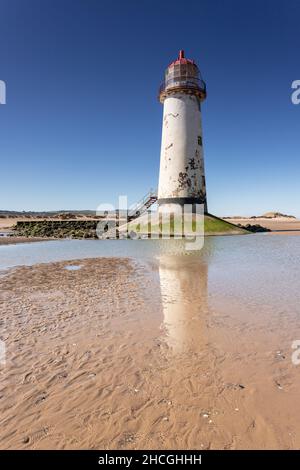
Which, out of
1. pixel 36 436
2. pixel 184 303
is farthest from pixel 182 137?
pixel 36 436

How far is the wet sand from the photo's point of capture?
3.25 m

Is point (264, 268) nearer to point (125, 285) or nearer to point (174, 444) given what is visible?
point (125, 285)

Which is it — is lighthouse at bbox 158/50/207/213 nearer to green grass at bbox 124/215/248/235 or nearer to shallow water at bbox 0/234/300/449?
green grass at bbox 124/215/248/235

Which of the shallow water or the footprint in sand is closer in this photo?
the footprint in sand

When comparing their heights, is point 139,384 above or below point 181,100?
below

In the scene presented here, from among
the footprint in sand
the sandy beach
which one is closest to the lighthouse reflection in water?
the footprint in sand

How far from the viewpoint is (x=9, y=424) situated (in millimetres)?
3441

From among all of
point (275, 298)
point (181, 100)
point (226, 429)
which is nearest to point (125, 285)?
point (275, 298)

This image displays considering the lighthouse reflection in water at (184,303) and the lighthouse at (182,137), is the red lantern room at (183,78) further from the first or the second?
the lighthouse reflection in water at (184,303)

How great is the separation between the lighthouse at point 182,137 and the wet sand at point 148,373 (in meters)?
20.1

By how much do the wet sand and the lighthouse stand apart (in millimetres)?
20133

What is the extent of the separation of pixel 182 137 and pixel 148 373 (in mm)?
26349

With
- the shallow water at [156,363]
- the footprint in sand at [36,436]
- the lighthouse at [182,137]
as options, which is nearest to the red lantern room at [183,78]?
the lighthouse at [182,137]

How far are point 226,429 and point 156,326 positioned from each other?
3.16 m
